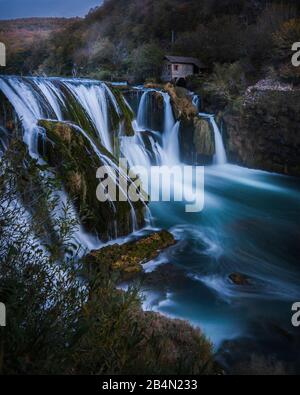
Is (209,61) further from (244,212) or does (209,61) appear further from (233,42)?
(244,212)

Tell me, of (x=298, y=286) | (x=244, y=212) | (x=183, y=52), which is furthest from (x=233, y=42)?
(x=298, y=286)

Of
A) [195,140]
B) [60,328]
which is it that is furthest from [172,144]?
[60,328]

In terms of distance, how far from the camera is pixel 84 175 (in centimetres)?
841

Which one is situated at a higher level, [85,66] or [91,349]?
[85,66]

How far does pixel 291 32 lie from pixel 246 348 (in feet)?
63.0

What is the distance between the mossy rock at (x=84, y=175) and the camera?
808 centimetres

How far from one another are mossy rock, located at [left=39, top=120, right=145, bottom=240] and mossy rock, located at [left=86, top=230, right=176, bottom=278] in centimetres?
64

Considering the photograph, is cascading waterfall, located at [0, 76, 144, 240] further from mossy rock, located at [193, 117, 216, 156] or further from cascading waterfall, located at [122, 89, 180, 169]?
mossy rock, located at [193, 117, 216, 156]

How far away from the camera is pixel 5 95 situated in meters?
10.0

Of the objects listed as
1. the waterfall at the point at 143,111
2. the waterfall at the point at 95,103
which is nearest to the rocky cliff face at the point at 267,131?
the waterfall at the point at 143,111

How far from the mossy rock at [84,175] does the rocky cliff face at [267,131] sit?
9.88 metres

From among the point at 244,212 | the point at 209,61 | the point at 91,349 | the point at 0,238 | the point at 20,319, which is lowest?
the point at 244,212

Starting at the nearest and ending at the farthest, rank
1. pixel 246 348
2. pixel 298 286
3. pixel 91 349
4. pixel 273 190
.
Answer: pixel 91 349 → pixel 246 348 → pixel 298 286 → pixel 273 190

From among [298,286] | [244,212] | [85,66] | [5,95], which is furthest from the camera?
[85,66]
